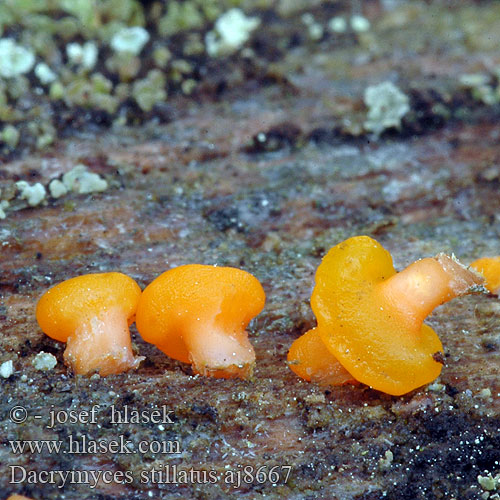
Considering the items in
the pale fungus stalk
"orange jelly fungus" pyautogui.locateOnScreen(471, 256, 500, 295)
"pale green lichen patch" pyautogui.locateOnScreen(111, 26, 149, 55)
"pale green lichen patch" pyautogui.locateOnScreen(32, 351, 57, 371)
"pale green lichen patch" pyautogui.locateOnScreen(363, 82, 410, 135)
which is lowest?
"pale green lichen patch" pyautogui.locateOnScreen(32, 351, 57, 371)

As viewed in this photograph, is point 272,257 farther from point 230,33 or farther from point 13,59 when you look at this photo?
point 13,59

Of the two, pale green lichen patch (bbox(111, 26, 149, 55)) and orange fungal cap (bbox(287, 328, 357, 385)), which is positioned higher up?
pale green lichen patch (bbox(111, 26, 149, 55))

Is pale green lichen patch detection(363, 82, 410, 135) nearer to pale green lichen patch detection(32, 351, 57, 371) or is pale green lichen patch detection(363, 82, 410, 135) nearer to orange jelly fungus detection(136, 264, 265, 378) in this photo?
orange jelly fungus detection(136, 264, 265, 378)

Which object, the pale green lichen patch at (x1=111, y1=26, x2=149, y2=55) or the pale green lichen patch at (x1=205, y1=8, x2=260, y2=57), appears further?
the pale green lichen patch at (x1=205, y1=8, x2=260, y2=57)

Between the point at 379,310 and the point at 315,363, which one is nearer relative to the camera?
the point at 379,310

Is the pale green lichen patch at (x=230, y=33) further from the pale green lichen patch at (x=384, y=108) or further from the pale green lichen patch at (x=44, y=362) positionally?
the pale green lichen patch at (x=44, y=362)

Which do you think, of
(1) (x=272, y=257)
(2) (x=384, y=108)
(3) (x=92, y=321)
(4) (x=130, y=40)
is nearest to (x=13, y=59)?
(4) (x=130, y=40)

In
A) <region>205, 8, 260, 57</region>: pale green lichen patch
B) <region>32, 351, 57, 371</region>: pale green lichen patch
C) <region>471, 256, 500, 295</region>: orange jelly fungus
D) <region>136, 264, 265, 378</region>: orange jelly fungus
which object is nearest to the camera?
<region>136, 264, 265, 378</region>: orange jelly fungus

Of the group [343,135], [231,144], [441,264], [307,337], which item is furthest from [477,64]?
[307,337]

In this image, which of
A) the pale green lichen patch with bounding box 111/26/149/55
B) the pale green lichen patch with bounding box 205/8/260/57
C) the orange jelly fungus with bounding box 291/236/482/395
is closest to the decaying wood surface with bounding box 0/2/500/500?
the orange jelly fungus with bounding box 291/236/482/395
